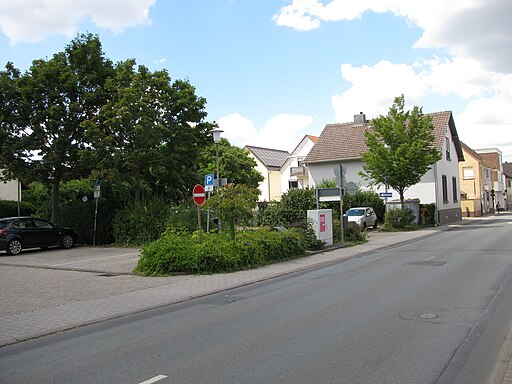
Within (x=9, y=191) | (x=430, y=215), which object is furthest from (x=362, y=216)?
(x=9, y=191)

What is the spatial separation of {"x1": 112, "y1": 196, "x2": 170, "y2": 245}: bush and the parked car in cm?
1304

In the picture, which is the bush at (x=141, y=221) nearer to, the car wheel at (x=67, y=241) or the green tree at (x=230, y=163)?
the car wheel at (x=67, y=241)

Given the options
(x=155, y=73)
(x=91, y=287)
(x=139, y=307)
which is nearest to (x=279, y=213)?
(x=155, y=73)

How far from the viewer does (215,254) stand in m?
13.2

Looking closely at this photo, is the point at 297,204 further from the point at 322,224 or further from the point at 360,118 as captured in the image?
the point at 360,118

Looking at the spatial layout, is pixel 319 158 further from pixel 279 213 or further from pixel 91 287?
pixel 91 287

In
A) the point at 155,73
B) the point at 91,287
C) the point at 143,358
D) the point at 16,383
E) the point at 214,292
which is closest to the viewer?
the point at 16,383

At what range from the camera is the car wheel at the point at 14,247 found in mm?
19250

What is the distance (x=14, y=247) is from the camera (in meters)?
19.4

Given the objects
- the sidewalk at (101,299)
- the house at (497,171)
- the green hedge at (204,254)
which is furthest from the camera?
the house at (497,171)

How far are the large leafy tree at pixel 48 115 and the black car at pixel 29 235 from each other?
8.97 ft

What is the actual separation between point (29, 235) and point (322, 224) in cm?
1207

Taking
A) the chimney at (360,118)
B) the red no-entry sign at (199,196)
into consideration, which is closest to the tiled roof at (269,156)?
the chimney at (360,118)

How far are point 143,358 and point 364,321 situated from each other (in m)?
3.22
